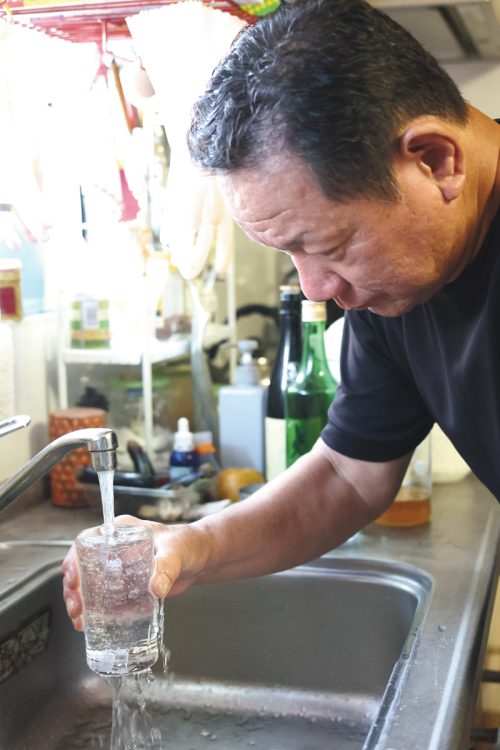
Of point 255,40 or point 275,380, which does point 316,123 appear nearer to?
point 255,40

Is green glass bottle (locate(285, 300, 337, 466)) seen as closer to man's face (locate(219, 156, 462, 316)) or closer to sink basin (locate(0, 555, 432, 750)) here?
sink basin (locate(0, 555, 432, 750))

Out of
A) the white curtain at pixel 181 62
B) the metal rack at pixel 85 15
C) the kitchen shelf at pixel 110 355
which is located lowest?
the kitchen shelf at pixel 110 355

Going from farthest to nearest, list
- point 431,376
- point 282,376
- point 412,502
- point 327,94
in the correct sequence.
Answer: point 282,376 < point 412,502 < point 431,376 < point 327,94

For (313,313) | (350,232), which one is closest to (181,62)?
(313,313)

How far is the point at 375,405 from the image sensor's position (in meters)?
1.22

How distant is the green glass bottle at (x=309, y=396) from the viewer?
62.3 inches

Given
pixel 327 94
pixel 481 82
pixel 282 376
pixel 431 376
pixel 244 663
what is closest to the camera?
pixel 327 94

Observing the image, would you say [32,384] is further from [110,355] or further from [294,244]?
[294,244]

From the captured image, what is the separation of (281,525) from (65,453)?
1.07 feet

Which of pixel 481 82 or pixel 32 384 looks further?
pixel 481 82

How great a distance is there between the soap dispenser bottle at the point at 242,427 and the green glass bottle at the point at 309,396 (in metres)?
0.11

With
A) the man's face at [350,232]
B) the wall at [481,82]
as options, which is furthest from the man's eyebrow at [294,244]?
the wall at [481,82]

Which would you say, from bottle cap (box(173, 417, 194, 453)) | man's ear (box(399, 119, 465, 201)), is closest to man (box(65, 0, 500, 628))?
man's ear (box(399, 119, 465, 201))

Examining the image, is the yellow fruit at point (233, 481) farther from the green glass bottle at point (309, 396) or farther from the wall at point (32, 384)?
the wall at point (32, 384)
